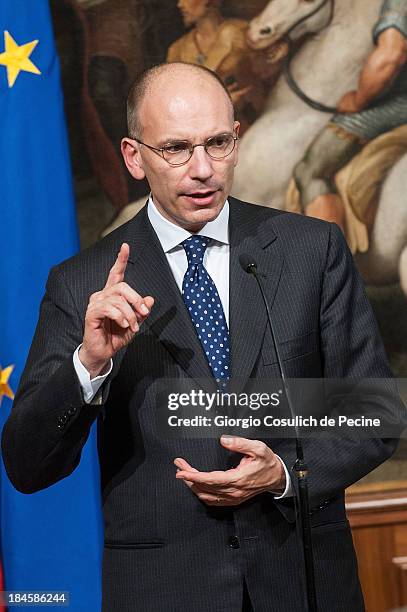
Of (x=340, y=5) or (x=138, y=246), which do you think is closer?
(x=138, y=246)

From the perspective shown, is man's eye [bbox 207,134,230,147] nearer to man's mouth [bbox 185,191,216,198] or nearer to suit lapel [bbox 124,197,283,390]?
man's mouth [bbox 185,191,216,198]

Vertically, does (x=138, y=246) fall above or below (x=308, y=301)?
above

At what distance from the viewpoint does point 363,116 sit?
4.24 meters

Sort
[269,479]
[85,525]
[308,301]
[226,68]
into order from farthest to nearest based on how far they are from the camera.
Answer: [226,68], [85,525], [308,301], [269,479]

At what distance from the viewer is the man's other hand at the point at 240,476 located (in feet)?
6.37

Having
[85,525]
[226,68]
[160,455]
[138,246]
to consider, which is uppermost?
[226,68]

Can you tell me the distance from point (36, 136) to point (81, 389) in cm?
163

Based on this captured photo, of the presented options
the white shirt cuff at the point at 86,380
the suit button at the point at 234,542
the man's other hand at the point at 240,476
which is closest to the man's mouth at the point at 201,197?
the white shirt cuff at the point at 86,380

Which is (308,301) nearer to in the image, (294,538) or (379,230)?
(294,538)

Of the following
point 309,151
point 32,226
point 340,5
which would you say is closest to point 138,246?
point 32,226

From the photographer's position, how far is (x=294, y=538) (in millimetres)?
2178

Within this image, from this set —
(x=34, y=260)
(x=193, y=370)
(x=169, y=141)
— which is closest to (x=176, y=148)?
(x=169, y=141)

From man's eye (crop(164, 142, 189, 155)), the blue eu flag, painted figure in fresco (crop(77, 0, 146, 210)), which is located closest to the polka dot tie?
man's eye (crop(164, 142, 189, 155))

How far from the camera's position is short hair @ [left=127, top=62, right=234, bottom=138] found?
2379mm
